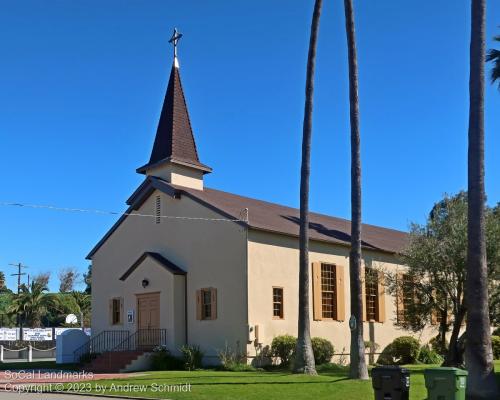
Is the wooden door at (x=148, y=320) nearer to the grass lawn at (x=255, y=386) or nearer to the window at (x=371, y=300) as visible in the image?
the grass lawn at (x=255, y=386)

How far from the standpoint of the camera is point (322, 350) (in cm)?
2525

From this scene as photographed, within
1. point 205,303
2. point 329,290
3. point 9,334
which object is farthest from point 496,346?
point 9,334

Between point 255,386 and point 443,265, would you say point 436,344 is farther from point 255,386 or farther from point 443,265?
point 255,386

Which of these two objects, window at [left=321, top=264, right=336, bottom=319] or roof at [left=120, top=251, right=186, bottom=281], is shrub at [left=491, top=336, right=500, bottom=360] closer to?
window at [left=321, top=264, right=336, bottom=319]

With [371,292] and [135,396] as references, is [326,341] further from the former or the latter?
[135,396]

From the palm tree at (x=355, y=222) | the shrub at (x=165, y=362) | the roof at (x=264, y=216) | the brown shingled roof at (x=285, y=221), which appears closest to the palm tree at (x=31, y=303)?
the roof at (x=264, y=216)

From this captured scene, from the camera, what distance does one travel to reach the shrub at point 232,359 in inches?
910

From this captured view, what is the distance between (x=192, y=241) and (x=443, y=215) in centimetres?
938

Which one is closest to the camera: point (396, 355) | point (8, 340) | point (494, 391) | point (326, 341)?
point (494, 391)

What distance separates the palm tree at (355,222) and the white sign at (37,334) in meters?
32.2

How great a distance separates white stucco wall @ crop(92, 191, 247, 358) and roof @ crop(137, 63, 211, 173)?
168cm

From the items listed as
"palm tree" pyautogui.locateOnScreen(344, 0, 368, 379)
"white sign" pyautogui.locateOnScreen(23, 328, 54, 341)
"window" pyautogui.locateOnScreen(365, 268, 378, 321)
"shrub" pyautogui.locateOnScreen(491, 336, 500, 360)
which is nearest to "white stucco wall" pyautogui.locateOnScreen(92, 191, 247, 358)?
"palm tree" pyautogui.locateOnScreen(344, 0, 368, 379)

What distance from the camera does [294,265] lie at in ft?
86.4

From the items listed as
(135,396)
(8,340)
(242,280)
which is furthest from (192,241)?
(8,340)
